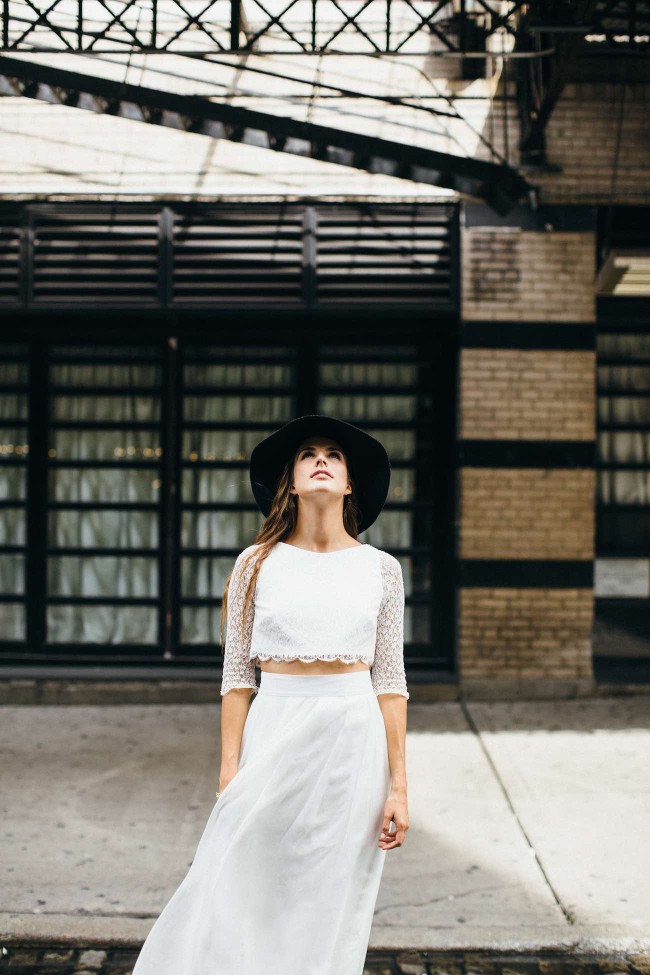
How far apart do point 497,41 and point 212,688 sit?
6.02m

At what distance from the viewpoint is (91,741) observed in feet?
21.9

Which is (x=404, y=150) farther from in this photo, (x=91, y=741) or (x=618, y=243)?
(x=91, y=741)

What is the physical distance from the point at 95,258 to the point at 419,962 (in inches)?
241

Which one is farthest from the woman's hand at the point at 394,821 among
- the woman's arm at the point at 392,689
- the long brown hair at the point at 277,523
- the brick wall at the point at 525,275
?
the brick wall at the point at 525,275

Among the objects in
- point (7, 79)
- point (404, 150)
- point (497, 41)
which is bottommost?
point (404, 150)

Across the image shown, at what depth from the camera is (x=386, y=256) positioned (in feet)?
25.9

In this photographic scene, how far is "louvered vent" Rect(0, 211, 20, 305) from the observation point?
7.88 m

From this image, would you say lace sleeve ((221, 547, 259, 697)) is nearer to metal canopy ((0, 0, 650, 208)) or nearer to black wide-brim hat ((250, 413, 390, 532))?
black wide-brim hat ((250, 413, 390, 532))

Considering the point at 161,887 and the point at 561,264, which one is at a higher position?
the point at 561,264

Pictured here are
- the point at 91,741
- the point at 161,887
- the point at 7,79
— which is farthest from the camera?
the point at 7,79

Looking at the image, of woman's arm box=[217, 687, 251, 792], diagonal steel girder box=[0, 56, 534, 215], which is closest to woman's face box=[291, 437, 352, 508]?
woman's arm box=[217, 687, 251, 792]

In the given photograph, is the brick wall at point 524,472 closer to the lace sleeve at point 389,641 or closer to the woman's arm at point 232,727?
the lace sleeve at point 389,641

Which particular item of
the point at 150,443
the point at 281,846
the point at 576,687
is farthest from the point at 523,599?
the point at 281,846

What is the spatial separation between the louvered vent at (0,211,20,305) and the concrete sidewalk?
138 inches
